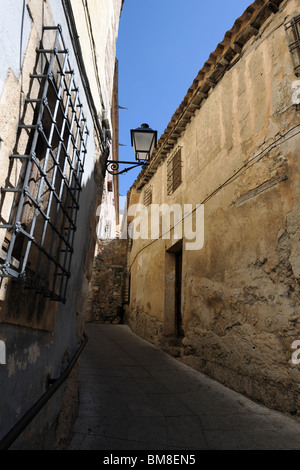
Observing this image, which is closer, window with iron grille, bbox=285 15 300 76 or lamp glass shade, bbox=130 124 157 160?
window with iron grille, bbox=285 15 300 76

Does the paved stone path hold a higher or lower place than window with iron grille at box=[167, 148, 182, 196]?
lower

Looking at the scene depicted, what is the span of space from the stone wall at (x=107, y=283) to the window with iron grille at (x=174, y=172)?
5740mm

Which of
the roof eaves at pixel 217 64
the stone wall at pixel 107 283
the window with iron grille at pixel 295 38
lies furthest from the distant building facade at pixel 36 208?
the stone wall at pixel 107 283

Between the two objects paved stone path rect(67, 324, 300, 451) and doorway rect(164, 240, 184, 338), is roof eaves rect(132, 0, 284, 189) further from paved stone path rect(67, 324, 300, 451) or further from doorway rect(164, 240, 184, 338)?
paved stone path rect(67, 324, 300, 451)

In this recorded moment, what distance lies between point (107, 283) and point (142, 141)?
7.63 m

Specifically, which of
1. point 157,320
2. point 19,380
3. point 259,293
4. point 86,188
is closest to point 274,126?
point 259,293

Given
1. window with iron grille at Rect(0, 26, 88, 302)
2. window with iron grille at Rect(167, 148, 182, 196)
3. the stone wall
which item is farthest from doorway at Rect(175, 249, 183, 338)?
the stone wall

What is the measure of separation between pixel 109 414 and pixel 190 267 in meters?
2.83

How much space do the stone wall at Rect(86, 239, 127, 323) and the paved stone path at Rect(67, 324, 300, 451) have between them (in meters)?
6.79

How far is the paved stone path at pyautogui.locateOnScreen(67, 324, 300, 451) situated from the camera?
93.7 inches

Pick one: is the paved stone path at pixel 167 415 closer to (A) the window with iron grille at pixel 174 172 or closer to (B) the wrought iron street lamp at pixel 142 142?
(B) the wrought iron street lamp at pixel 142 142

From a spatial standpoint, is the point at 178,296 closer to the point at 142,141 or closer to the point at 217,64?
the point at 142,141

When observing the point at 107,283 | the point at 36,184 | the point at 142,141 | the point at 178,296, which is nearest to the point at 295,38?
the point at 142,141
